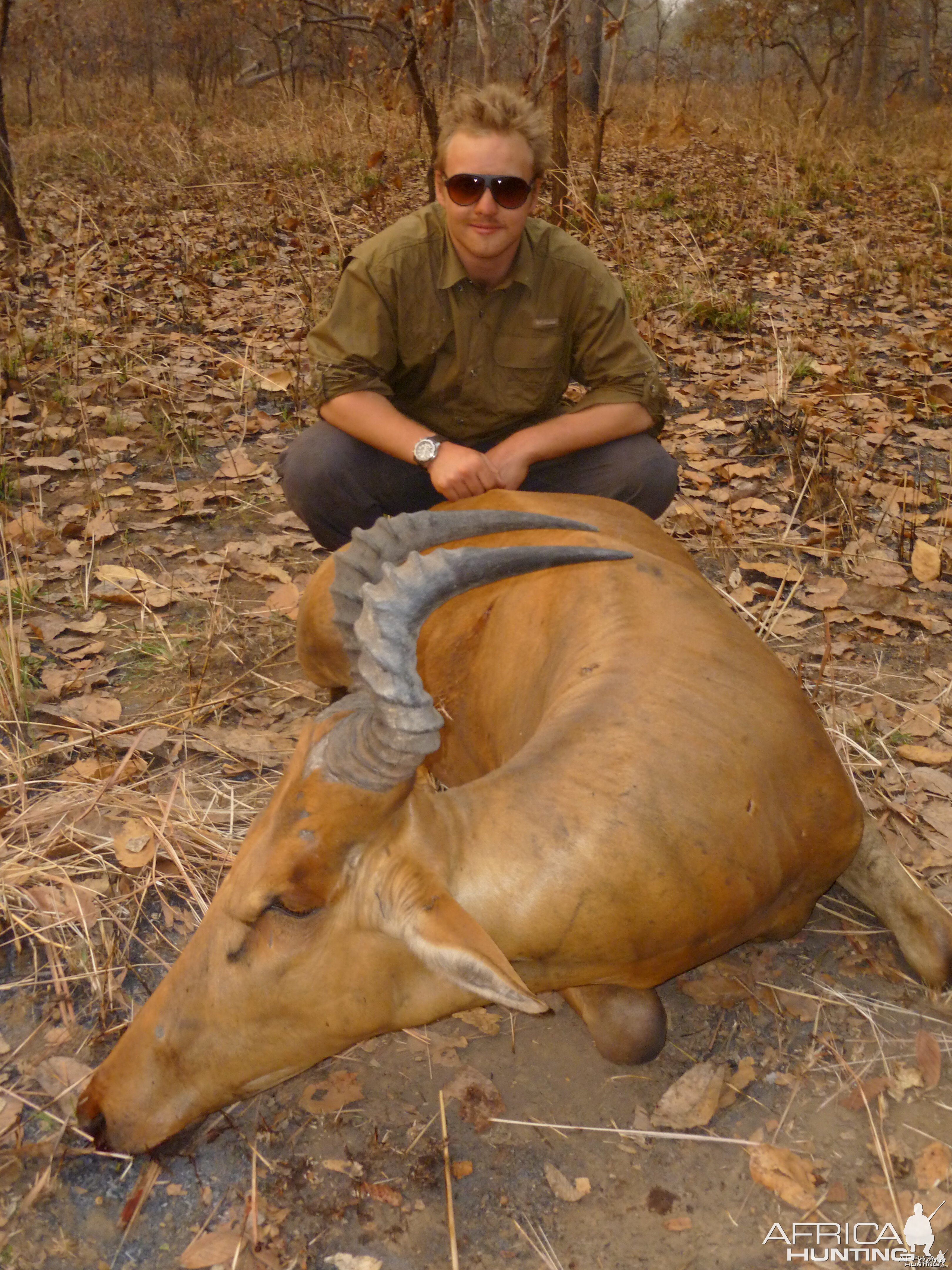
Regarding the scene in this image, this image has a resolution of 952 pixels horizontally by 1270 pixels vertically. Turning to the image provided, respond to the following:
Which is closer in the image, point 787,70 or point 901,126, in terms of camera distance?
point 901,126

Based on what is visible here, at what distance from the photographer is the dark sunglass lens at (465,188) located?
428 centimetres

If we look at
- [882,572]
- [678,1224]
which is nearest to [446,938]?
[678,1224]

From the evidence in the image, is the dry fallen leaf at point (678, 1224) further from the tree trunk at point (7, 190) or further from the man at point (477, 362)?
the tree trunk at point (7, 190)

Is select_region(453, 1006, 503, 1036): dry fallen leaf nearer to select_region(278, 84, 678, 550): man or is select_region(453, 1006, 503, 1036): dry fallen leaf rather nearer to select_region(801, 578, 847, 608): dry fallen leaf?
select_region(278, 84, 678, 550): man

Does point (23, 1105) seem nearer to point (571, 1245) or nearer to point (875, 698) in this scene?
point (571, 1245)

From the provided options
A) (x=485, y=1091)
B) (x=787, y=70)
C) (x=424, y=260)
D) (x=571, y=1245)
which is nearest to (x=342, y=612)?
(x=485, y=1091)

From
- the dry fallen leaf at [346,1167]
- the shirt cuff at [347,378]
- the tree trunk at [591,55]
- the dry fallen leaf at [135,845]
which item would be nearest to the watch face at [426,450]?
the shirt cuff at [347,378]

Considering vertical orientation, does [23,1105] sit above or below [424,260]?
below

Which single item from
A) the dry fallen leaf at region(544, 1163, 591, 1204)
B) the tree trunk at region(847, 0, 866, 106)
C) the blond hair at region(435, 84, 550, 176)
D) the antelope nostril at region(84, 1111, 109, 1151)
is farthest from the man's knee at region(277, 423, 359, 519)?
the tree trunk at region(847, 0, 866, 106)

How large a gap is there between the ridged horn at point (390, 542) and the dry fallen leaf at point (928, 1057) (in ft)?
6.08

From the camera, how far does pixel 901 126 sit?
764 inches

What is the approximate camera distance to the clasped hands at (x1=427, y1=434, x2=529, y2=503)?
4238 mm

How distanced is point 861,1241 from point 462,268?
12.0 feet

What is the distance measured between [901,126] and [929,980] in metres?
19.6
